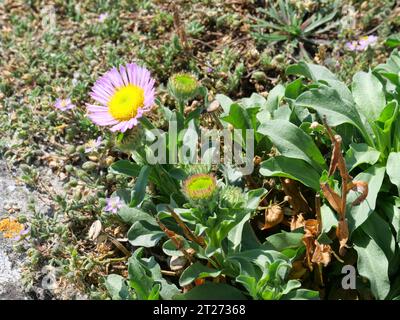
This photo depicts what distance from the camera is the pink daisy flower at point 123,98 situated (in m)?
3.15

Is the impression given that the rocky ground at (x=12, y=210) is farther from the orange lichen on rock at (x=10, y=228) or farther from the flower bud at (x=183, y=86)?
the flower bud at (x=183, y=86)

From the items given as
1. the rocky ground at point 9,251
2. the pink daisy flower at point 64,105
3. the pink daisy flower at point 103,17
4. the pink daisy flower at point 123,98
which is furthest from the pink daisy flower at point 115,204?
the pink daisy flower at point 103,17

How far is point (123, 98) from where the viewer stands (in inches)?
129

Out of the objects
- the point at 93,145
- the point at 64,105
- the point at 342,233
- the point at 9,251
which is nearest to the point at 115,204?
the point at 93,145

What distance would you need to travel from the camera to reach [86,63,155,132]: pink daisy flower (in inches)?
124

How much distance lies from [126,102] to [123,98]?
6 centimetres

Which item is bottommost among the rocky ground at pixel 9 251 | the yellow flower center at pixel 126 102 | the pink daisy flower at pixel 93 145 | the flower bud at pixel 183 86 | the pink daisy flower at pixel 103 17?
the rocky ground at pixel 9 251

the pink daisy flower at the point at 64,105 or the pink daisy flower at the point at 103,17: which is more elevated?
the pink daisy flower at the point at 103,17

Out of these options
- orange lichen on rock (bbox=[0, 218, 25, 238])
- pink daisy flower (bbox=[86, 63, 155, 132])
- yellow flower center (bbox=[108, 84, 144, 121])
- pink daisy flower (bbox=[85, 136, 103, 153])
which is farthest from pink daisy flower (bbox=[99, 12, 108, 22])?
orange lichen on rock (bbox=[0, 218, 25, 238])

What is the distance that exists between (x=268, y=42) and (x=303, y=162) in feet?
5.05

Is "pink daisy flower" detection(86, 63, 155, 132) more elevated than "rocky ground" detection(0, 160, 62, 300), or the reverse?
"pink daisy flower" detection(86, 63, 155, 132)

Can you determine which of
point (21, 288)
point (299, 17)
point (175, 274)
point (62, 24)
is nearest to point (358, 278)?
point (175, 274)

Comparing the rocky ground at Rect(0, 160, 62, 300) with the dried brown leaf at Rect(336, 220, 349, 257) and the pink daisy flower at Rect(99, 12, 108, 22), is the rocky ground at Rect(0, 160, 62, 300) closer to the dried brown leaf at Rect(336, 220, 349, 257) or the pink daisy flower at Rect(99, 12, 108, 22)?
the pink daisy flower at Rect(99, 12, 108, 22)
